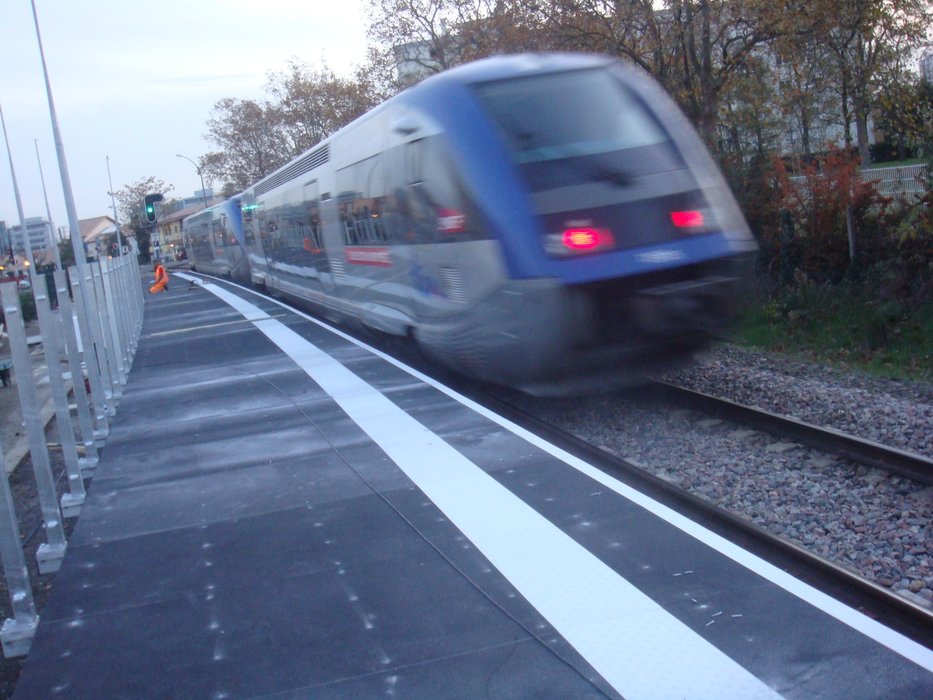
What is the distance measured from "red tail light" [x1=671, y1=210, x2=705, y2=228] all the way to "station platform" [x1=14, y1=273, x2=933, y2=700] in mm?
2235

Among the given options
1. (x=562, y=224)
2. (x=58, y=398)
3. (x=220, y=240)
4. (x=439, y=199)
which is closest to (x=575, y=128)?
(x=562, y=224)

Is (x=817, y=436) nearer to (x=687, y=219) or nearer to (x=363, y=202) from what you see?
(x=687, y=219)

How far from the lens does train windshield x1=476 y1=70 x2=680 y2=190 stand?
26.3 feet

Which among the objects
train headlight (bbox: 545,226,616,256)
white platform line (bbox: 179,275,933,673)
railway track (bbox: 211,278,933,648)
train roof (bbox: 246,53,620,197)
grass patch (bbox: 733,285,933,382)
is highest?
train roof (bbox: 246,53,620,197)

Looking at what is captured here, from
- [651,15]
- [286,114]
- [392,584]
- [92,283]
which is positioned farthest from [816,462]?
[286,114]

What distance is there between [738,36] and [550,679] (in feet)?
56.4

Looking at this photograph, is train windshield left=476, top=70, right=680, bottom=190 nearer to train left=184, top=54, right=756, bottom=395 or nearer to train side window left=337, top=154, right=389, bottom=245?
train left=184, top=54, right=756, bottom=395

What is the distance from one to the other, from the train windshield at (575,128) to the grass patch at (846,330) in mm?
5422

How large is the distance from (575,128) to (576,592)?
4.97 meters

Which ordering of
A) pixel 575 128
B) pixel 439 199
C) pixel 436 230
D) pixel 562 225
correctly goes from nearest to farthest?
pixel 562 225, pixel 575 128, pixel 439 199, pixel 436 230

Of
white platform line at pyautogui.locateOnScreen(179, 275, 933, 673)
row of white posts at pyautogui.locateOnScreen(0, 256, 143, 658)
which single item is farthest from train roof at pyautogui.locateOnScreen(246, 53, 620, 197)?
row of white posts at pyautogui.locateOnScreen(0, 256, 143, 658)

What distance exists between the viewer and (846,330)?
48.7 feet

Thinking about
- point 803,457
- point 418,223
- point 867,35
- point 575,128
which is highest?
point 867,35

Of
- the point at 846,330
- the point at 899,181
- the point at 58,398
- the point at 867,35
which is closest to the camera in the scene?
the point at 58,398
